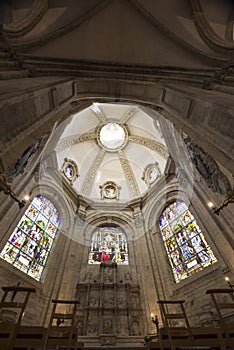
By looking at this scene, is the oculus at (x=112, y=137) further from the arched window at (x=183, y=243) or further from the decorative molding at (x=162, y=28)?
the decorative molding at (x=162, y=28)

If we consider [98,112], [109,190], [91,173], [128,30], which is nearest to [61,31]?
[128,30]

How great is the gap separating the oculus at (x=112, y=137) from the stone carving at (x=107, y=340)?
12.7 meters

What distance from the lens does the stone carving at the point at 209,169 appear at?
21.7ft

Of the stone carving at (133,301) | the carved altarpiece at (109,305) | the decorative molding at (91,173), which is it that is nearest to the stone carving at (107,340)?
the carved altarpiece at (109,305)

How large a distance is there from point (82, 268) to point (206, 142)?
8.83m

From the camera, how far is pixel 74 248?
35.8 feet

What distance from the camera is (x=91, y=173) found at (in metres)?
16.1

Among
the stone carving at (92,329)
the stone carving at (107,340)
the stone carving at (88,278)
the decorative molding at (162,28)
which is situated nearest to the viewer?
the decorative molding at (162,28)

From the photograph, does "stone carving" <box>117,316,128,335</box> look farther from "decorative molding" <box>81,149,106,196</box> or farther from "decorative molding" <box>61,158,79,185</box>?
"decorative molding" <box>61,158,79,185</box>

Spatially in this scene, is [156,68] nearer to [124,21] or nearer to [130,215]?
[124,21]

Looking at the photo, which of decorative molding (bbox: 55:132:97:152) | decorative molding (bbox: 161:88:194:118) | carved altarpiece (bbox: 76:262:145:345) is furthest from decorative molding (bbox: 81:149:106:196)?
decorative molding (bbox: 161:88:194:118)

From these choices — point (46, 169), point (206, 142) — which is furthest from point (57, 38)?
point (46, 169)

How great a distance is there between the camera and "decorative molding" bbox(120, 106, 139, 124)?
1519cm

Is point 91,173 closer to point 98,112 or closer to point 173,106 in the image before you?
point 98,112
